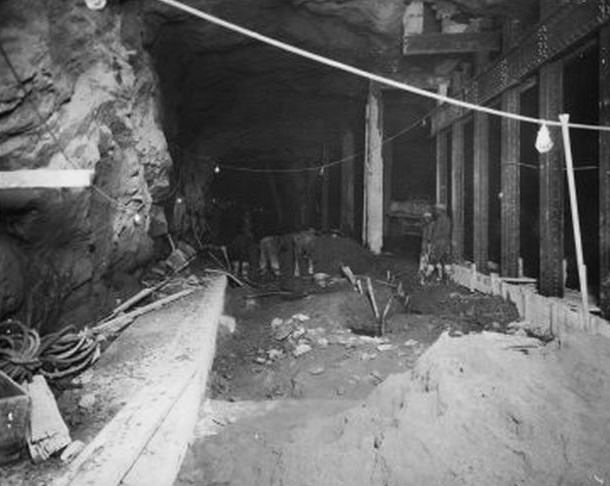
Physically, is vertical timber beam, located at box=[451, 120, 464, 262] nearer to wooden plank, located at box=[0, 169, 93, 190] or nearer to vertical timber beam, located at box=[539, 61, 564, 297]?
vertical timber beam, located at box=[539, 61, 564, 297]

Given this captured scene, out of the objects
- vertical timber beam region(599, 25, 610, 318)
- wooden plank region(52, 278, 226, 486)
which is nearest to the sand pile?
wooden plank region(52, 278, 226, 486)

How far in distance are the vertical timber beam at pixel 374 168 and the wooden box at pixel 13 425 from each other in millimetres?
10100

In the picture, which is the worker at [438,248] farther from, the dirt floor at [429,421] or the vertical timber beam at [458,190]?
the dirt floor at [429,421]

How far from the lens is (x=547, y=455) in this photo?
3215 millimetres

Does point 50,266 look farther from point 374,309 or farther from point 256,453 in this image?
point 374,309

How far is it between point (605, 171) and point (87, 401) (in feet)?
19.4

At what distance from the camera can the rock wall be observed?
187 inches

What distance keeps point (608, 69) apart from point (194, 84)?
935 cm

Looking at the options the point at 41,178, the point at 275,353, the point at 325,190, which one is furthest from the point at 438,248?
the point at 41,178

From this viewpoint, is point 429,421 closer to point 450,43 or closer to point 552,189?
point 552,189

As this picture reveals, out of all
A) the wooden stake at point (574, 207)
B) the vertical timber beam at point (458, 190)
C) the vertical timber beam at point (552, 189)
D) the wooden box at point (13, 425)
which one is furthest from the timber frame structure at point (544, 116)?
the wooden box at point (13, 425)

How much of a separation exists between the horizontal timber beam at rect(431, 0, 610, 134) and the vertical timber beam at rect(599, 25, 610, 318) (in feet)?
1.18

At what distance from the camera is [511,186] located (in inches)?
321

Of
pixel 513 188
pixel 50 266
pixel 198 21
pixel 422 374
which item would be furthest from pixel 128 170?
pixel 513 188
